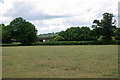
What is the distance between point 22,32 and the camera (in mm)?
47844

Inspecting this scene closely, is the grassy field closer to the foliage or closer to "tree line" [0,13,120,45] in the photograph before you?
"tree line" [0,13,120,45]

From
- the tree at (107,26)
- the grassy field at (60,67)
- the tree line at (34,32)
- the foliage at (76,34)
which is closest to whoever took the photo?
the grassy field at (60,67)

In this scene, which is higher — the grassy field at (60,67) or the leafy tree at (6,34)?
the leafy tree at (6,34)

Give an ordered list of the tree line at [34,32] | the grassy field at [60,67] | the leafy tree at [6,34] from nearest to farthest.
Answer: the grassy field at [60,67] → the leafy tree at [6,34] → the tree line at [34,32]

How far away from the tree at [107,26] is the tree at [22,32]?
2216cm

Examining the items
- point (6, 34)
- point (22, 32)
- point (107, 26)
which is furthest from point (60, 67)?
point (107, 26)

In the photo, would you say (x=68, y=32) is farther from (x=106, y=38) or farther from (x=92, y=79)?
(x=92, y=79)

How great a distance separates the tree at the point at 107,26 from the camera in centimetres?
5358

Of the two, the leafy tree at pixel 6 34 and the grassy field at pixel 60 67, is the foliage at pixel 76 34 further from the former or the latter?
the grassy field at pixel 60 67

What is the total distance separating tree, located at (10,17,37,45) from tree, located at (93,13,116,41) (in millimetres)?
22155

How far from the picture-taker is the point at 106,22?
53812mm

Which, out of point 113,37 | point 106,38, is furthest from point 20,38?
point 113,37

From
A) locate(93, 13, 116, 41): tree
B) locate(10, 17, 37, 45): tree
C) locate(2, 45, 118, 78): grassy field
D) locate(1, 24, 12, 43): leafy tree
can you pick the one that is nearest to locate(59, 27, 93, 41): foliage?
locate(93, 13, 116, 41): tree

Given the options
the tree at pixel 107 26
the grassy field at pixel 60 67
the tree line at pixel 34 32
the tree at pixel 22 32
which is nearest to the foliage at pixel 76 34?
the tree line at pixel 34 32
